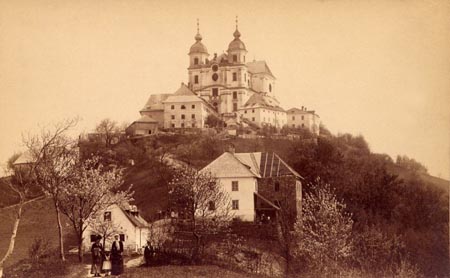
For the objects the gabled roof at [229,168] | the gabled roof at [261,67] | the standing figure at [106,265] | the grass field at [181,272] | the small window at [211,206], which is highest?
the gabled roof at [261,67]

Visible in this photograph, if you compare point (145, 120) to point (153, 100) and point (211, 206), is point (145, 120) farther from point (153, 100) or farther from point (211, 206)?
point (211, 206)

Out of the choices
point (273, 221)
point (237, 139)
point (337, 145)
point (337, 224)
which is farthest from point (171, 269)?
point (237, 139)

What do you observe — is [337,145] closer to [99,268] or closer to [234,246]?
[234,246]

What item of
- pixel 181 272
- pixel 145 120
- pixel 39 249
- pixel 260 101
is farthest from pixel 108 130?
pixel 260 101

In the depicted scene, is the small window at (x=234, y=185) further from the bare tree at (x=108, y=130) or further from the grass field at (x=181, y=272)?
the grass field at (x=181, y=272)

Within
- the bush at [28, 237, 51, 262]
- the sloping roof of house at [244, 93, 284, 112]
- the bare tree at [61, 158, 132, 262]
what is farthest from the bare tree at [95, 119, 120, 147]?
the sloping roof of house at [244, 93, 284, 112]

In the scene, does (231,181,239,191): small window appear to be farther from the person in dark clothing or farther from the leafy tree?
the person in dark clothing

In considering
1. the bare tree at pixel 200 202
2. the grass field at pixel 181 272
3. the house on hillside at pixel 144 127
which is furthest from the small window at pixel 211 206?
the house on hillside at pixel 144 127
